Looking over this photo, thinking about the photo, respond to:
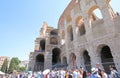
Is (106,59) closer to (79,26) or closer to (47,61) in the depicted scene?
(79,26)

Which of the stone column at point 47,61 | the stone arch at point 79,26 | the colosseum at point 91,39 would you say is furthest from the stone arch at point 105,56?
the stone column at point 47,61

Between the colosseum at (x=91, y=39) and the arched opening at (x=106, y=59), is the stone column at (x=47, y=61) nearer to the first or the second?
the colosseum at (x=91, y=39)

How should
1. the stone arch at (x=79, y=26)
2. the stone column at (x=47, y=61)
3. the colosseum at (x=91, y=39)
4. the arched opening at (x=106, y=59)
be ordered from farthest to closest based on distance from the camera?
1. the stone column at (x=47, y=61)
2. the stone arch at (x=79, y=26)
3. the arched opening at (x=106, y=59)
4. the colosseum at (x=91, y=39)

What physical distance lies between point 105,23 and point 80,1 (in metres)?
6.46

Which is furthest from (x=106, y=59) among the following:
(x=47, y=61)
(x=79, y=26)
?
(x=47, y=61)

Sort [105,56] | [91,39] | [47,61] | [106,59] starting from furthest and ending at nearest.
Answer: [47,61] → [105,56] → [91,39] → [106,59]

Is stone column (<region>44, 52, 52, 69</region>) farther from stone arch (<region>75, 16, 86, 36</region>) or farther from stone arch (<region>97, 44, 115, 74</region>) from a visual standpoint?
stone arch (<region>97, 44, 115, 74</region>)

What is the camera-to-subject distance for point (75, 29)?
17219 millimetres

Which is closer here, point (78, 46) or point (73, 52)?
point (78, 46)

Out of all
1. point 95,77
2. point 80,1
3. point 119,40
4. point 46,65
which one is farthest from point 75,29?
point 95,77

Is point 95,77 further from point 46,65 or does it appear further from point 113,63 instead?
point 46,65

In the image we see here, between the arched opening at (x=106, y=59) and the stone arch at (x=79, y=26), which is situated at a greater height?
the stone arch at (x=79, y=26)

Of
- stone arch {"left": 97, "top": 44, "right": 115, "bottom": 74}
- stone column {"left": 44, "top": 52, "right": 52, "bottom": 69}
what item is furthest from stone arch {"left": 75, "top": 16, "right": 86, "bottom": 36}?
stone column {"left": 44, "top": 52, "right": 52, "bottom": 69}

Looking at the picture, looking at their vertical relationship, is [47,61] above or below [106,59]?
above
